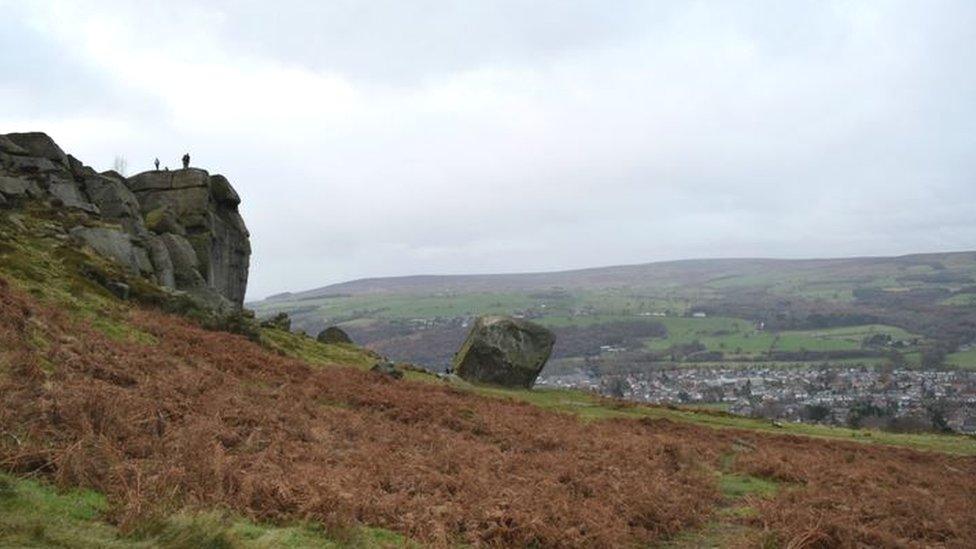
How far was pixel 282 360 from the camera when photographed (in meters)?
28.5

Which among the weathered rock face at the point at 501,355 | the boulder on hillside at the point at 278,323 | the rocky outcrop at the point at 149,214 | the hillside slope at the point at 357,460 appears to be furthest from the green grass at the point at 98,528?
the weathered rock face at the point at 501,355

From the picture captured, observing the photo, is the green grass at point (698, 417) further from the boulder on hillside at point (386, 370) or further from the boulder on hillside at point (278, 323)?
the boulder on hillside at point (278, 323)

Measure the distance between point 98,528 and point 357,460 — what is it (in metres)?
6.59

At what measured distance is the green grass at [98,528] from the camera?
7.24 metres

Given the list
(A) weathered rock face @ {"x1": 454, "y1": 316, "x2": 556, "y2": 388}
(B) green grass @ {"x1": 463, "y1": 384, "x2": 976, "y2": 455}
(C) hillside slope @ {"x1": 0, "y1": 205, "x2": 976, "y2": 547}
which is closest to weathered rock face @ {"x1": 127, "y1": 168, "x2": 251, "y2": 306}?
(C) hillside slope @ {"x1": 0, "y1": 205, "x2": 976, "y2": 547}

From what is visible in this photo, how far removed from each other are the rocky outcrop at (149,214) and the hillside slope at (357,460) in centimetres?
915

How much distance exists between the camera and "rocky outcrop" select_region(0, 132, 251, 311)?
120ft

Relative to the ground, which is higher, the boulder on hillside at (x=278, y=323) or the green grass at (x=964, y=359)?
the boulder on hillside at (x=278, y=323)

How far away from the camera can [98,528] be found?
7965 mm

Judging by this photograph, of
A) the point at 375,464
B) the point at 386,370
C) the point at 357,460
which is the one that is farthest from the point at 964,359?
the point at 357,460

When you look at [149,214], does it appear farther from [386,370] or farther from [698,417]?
[698,417]

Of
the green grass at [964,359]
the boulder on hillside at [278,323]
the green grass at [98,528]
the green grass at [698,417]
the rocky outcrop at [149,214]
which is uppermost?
the rocky outcrop at [149,214]

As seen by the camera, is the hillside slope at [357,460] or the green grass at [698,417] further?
the green grass at [698,417]

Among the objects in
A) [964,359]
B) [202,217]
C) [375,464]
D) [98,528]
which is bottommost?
[964,359]
